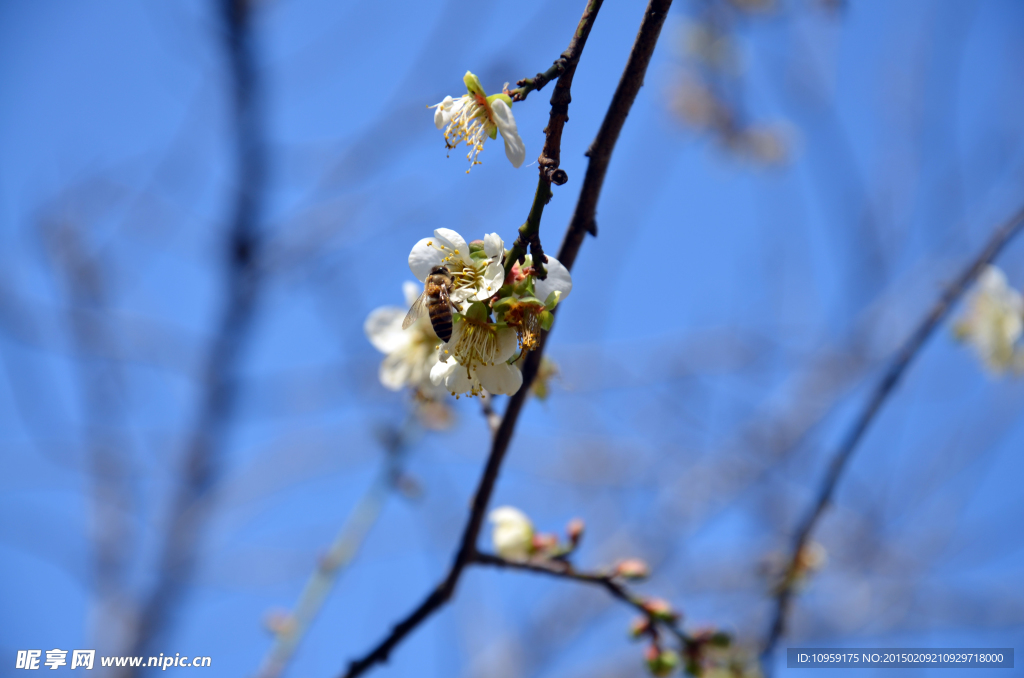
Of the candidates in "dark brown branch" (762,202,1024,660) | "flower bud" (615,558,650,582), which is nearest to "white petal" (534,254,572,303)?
"flower bud" (615,558,650,582)

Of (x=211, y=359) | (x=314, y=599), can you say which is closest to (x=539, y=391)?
(x=314, y=599)

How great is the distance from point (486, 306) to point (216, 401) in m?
2.97

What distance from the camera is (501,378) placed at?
40.1 inches

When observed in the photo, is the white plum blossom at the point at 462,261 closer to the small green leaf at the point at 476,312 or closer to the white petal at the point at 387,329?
the small green leaf at the point at 476,312

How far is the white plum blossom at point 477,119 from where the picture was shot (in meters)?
0.96

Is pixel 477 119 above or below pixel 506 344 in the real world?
above

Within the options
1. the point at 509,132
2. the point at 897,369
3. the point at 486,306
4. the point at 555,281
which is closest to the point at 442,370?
the point at 486,306

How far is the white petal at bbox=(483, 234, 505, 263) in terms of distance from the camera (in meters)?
0.97

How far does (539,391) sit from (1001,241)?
4.18 feet

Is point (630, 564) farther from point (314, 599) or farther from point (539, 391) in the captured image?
point (314, 599)

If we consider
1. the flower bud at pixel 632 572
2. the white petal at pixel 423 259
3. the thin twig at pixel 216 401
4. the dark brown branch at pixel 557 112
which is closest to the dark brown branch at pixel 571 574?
the flower bud at pixel 632 572

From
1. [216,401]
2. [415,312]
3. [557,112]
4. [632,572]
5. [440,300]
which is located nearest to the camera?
[557,112]

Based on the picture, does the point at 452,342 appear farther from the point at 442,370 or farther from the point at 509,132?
the point at 509,132

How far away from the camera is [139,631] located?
3.19 metres
